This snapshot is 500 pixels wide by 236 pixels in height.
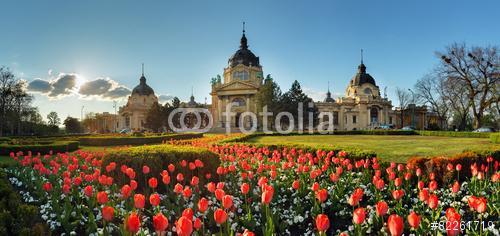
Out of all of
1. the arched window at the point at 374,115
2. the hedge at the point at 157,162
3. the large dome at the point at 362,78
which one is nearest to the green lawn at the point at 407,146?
the hedge at the point at 157,162

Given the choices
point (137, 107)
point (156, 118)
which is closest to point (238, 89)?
point (156, 118)

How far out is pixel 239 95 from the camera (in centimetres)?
7762

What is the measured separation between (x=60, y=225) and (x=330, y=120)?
7779cm

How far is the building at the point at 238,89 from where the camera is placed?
249ft

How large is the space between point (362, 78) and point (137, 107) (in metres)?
58.4

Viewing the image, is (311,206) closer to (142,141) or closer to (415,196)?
(415,196)

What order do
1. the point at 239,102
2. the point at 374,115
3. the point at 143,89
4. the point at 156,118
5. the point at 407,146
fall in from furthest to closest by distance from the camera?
the point at 143,89
the point at 374,115
the point at 239,102
the point at 156,118
the point at 407,146

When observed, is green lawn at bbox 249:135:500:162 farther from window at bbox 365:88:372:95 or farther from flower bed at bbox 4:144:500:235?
window at bbox 365:88:372:95

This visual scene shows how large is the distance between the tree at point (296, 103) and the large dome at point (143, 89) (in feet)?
183

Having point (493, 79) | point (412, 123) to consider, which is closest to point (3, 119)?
point (493, 79)

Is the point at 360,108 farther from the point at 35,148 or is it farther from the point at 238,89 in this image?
the point at 35,148

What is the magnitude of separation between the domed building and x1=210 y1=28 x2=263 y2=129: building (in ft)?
78.9

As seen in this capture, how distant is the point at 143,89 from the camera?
100125 mm

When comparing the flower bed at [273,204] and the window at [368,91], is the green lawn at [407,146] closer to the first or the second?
the flower bed at [273,204]
